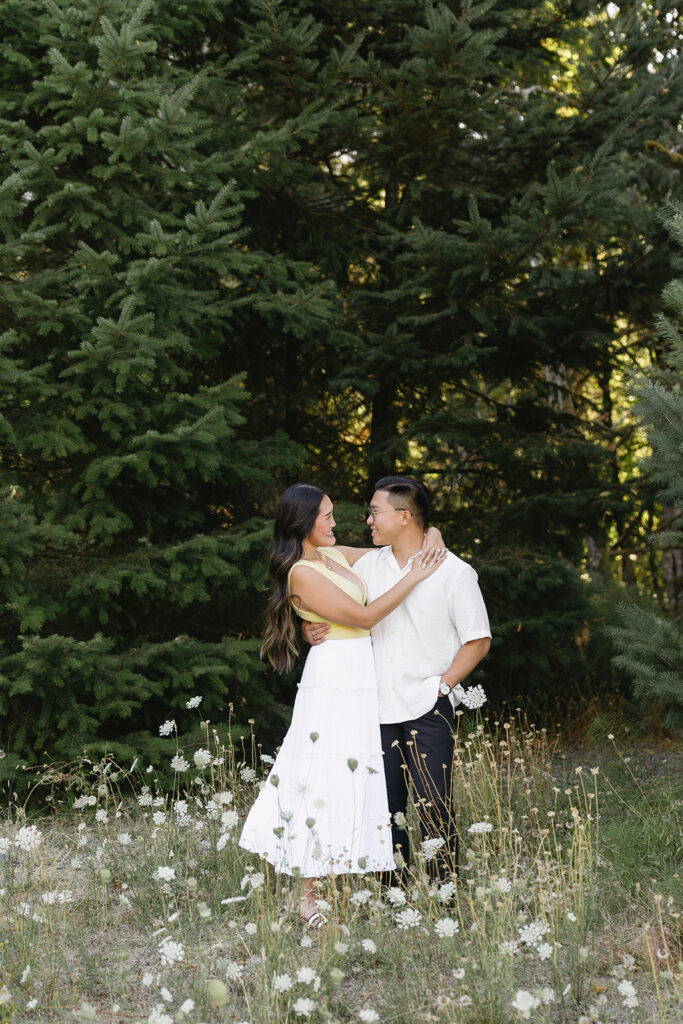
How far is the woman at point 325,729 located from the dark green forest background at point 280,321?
1429 mm

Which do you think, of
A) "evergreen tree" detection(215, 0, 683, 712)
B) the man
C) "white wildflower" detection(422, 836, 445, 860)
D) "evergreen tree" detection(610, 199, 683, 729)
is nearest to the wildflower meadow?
"white wildflower" detection(422, 836, 445, 860)

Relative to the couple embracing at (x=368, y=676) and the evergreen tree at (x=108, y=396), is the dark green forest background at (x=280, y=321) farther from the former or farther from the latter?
the couple embracing at (x=368, y=676)

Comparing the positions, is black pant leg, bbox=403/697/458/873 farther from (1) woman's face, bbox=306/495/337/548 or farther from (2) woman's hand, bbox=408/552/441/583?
(1) woman's face, bbox=306/495/337/548

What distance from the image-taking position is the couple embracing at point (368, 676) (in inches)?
156

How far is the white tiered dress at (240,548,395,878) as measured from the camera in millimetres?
3926

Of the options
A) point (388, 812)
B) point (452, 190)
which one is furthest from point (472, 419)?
point (388, 812)

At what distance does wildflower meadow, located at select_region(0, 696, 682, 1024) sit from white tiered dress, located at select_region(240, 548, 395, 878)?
0.52ft

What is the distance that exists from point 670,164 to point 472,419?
4.74 meters

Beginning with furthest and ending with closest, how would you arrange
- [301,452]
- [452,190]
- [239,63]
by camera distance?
1. [452,190]
2. [301,452]
3. [239,63]

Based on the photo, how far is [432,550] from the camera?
4.10 metres

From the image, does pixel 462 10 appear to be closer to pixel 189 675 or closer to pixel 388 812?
pixel 189 675

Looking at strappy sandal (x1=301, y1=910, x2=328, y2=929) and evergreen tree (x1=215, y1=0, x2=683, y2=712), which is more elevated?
evergreen tree (x1=215, y1=0, x2=683, y2=712)

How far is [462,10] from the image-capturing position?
699cm

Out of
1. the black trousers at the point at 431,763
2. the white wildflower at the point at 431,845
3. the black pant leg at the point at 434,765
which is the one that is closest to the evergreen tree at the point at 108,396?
the black trousers at the point at 431,763
